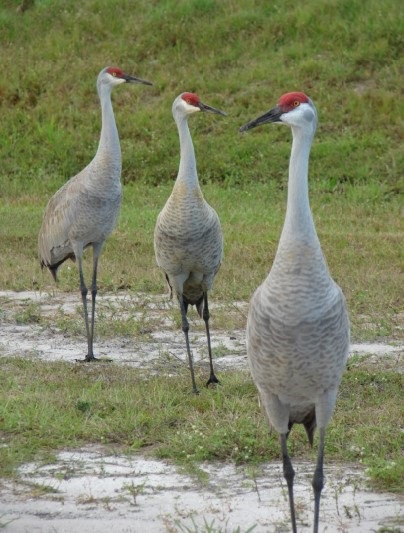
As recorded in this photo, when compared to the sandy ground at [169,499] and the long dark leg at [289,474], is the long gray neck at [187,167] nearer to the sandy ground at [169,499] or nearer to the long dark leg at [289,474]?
the sandy ground at [169,499]

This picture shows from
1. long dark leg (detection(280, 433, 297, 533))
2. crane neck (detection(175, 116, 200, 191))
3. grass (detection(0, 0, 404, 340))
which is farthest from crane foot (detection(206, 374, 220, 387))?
grass (detection(0, 0, 404, 340))

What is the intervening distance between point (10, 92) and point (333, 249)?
23.9ft

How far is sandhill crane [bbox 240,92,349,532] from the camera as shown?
14.1ft

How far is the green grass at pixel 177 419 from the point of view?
5289 millimetres

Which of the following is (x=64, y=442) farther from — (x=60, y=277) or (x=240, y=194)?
(x=240, y=194)

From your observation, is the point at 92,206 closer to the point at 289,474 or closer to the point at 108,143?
the point at 108,143

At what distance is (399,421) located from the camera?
18.5 feet

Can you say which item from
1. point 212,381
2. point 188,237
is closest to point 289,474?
point 212,381

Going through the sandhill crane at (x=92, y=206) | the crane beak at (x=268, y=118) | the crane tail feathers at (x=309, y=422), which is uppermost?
the crane beak at (x=268, y=118)

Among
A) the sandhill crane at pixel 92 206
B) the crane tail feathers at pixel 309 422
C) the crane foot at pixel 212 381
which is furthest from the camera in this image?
the sandhill crane at pixel 92 206

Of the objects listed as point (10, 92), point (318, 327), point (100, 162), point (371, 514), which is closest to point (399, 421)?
point (371, 514)

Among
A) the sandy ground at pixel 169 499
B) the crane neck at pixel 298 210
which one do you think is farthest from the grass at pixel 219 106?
the crane neck at pixel 298 210

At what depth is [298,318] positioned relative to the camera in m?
4.30

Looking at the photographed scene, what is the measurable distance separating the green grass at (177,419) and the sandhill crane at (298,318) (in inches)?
25.4
